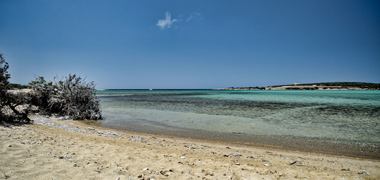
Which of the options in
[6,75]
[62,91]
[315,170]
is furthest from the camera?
[62,91]

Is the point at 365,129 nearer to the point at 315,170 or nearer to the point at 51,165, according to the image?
the point at 315,170

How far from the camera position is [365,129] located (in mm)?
10414

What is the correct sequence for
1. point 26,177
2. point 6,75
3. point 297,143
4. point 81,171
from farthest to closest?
1. point 6,75
2. point 297,143
3. point 81,171
4. point 26,177

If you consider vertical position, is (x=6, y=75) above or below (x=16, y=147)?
above

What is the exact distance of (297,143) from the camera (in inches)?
320

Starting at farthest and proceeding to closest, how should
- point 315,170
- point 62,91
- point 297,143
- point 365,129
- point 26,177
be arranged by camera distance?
point 62,91 < point 365,129 < point 297,143 < point 315,170 < point 26,177

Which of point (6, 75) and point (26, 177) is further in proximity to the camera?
point (6, 75)

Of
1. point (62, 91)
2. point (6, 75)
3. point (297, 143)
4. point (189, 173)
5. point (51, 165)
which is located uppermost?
point (6, 75)

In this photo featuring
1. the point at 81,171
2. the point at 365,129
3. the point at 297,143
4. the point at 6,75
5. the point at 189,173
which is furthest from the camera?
the point at 365,129

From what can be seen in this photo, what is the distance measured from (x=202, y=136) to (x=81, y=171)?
→ 6413 millimetres

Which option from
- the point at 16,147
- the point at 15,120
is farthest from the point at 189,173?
the point at 15,120

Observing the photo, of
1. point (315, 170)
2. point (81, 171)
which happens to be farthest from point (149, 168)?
point (315, 170)

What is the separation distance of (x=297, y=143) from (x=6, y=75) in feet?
50.3

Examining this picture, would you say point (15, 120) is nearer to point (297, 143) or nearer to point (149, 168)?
point (149, 168)
